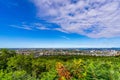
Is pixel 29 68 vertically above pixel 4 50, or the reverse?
pixel 4 50

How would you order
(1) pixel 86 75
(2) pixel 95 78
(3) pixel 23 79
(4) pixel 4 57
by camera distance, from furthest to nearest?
1. (4) pixel 4 57
2. (3) pixel 23 79
3. (1) pixel 86 75
4. (2) pixel 95 78

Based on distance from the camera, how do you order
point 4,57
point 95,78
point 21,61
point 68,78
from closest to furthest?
point 95,78 < point 68,78 < point 21,61 < point 4,57

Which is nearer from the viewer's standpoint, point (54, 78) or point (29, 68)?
point (54, 78)

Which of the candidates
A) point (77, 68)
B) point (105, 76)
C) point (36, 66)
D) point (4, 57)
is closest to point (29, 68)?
point (36, 66)

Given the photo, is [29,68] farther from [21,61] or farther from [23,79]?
[23,79]

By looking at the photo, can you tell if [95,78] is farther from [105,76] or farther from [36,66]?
[36,66]

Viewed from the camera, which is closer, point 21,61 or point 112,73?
point 112,73

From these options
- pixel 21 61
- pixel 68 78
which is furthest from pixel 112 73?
pixel 21 61

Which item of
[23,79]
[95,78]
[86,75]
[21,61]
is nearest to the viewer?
[95,78]

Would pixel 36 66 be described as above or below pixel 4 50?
below
